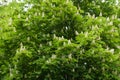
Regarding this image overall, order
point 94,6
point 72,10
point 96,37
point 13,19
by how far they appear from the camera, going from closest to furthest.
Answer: point 96,37 < point 72,10 < point 13,19 < point 94,6

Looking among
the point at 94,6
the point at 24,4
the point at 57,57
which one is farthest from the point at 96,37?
the point at 24,4

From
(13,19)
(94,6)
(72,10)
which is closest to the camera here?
(72,10)

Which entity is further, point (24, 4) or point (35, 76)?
point (24, 4)

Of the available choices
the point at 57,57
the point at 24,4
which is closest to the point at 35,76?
the point at 57,57

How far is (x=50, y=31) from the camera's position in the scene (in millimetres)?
18297

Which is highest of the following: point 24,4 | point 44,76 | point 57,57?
point 24,4

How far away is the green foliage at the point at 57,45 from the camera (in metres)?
16.3

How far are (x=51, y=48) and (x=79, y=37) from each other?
1.58 meters

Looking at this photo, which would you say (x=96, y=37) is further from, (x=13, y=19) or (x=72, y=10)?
(x=13, y=19)

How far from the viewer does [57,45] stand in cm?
1634

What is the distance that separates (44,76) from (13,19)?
12.8ft

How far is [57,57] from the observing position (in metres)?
16.3

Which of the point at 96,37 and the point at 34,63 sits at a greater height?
the point at 96,37

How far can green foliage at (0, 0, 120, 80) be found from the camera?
1628 centimetres
